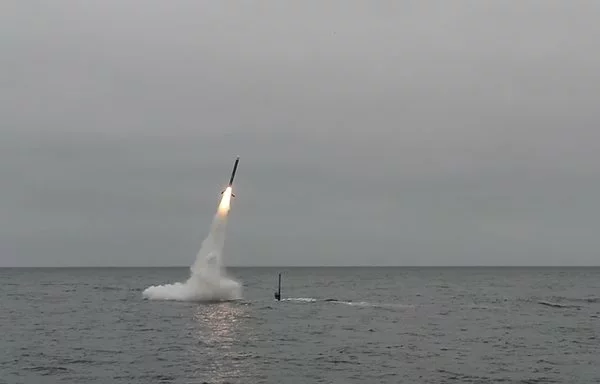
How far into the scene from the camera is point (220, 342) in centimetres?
5656

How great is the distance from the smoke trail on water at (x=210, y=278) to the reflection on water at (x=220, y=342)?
6.98m

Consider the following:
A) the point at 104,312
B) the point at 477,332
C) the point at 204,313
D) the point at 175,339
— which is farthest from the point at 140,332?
the point at 477,332

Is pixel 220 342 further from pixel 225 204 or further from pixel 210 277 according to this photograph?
pixel 210 277

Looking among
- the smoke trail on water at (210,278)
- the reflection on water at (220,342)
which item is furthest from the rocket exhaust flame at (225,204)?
the reflection on water at (220,342)

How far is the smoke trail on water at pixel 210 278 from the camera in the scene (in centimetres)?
9069

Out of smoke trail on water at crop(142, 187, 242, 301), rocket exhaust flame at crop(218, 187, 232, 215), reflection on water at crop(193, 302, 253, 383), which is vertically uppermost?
rocket exhaust flame at crop(218, 187, 232, 215)

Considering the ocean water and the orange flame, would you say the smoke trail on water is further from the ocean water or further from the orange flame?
the ocean water

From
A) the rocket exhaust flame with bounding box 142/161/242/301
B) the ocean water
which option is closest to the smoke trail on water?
the rocket exhaust flame with bounding box 142/161/242/301

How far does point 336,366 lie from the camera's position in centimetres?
4528

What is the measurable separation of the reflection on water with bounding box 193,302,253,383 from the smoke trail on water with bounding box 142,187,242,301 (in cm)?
698

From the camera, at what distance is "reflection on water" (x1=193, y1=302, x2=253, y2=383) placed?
42531 mm

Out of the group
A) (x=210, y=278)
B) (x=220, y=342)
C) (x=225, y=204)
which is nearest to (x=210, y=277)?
(x=210, y=278)

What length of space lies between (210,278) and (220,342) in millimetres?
40116

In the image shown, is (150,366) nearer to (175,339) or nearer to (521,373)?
(175,339)
